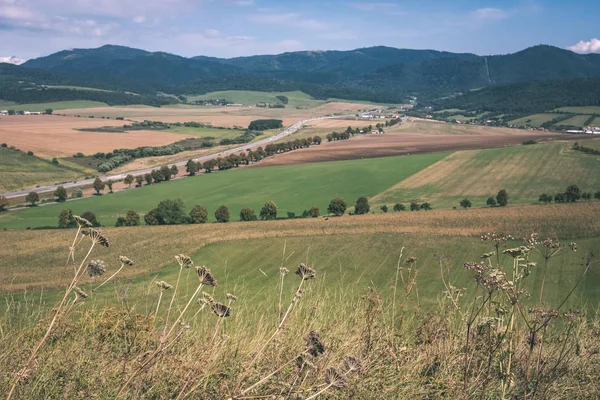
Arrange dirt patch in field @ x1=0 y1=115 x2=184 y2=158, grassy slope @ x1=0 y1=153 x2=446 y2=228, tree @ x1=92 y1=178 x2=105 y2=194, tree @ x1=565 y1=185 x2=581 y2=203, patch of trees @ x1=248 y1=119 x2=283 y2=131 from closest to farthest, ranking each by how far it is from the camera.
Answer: tree @ x1=565 y1=185 x2=581 y2=203 < grassy slope @ x1=0 y1=153 x2=446 y2=228 < tree @ x1=92 y1=178 x2=105 y2=194 < dirt patch in field @ x1=0 y1=115 x2=184 y2=158 < patch of trees @ x1=248 y1=119 x2=283 y2=131

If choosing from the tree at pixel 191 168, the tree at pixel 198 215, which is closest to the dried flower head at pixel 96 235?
the tree at pixel 198 215

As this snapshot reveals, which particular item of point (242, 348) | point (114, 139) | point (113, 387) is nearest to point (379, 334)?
point (242, 348)

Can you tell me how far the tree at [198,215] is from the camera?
63.8 meters

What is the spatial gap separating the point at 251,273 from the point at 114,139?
387 feet

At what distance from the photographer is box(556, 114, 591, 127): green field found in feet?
570

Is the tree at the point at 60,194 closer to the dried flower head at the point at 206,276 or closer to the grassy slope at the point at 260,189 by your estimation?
the grassy slope at the point at 260,189

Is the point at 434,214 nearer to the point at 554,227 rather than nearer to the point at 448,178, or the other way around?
the point at 554,227

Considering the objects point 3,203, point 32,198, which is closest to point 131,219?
point 32,198

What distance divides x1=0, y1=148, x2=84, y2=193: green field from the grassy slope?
72.6 ft

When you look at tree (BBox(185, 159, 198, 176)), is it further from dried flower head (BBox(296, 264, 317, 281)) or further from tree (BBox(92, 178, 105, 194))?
dried flower head (BBox(296, 264, 317, 281))

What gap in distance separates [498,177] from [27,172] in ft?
309

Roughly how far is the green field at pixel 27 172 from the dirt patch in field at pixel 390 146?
4216 cm

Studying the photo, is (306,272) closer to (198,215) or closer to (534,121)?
(198,215)

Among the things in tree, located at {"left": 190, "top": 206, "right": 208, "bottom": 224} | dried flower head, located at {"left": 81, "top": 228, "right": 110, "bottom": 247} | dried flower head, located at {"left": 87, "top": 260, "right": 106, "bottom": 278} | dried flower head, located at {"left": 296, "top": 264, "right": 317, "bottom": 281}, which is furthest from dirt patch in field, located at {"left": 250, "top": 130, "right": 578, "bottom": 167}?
dried flower head, located at {"left": 87, "top": 260, "right": 106, "bottom": 278}
